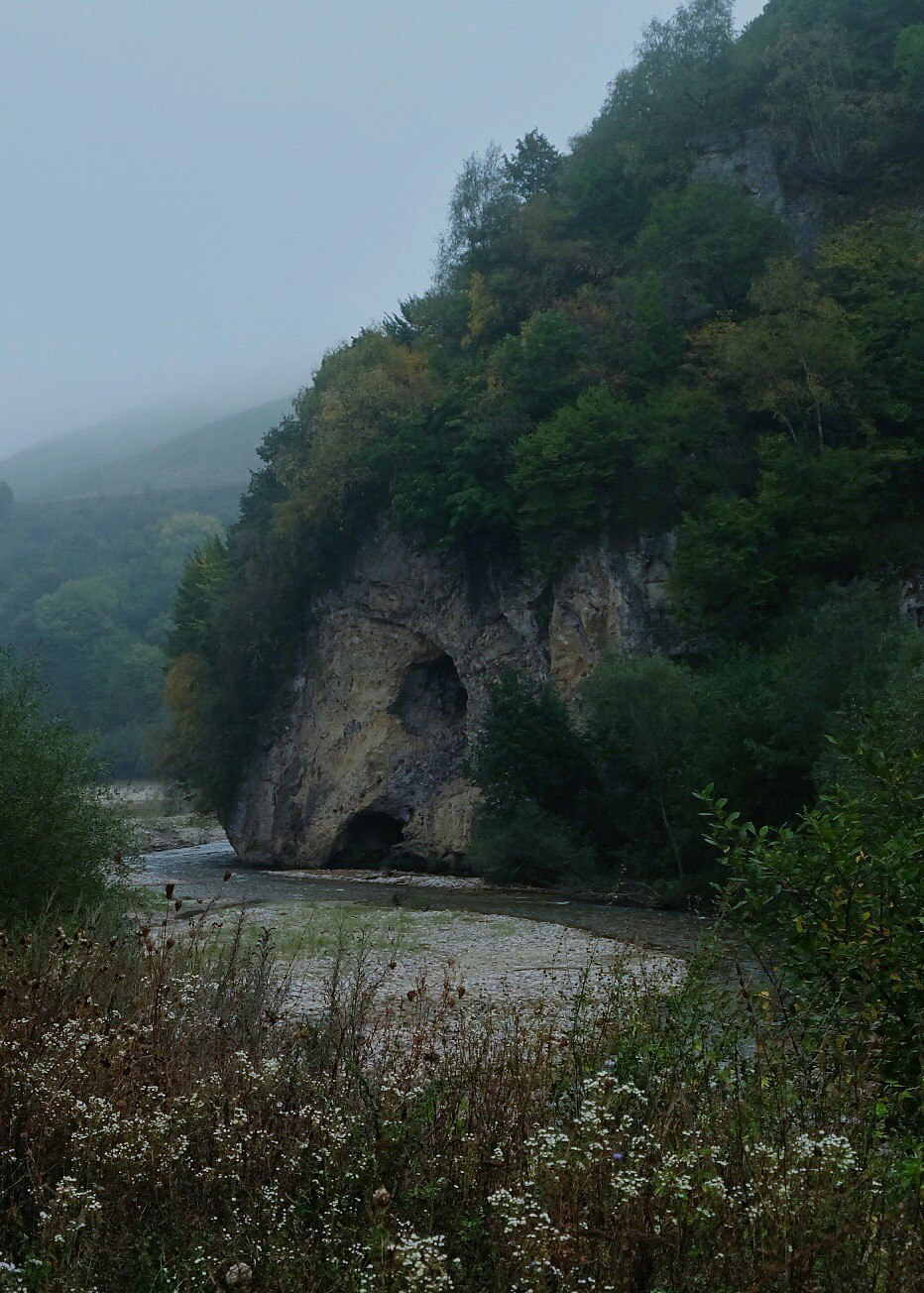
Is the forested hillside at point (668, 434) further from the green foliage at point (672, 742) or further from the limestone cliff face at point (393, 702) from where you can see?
the limestone cliff face at point (393, 702)

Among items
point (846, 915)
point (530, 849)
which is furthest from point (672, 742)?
point (846, 915)

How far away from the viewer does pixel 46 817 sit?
49.9 feet

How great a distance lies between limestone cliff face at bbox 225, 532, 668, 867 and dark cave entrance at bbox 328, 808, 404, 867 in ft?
0.19

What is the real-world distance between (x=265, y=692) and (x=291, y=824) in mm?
6608

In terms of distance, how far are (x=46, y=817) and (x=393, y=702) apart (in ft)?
112

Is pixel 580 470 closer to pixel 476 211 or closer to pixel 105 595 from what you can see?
pixel 476 211

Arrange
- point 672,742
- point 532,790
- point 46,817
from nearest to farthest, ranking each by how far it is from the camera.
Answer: point 46,817 → point 672,742 → point 532,790

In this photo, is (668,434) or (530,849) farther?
(668,434)

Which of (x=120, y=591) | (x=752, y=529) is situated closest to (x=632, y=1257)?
(x=752, y=529)

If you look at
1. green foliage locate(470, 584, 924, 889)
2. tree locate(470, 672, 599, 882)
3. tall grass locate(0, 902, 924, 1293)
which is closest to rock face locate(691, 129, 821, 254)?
green foliage locate(470, 584, 924, 889)

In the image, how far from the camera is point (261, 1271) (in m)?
4.25

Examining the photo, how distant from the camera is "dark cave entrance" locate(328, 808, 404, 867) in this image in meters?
49.8

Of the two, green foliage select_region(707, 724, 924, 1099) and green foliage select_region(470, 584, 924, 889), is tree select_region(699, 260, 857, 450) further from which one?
green foliage select_region(707, 724, 924, 1099)

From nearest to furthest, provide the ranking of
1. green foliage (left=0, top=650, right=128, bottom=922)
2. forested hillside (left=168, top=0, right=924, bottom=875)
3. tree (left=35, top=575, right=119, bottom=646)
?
green foliage (left=0, top=650, right=128, bottom=922) < forested hillside (left=168, top=0, right=924, bottom=875) < tree (left=35, top=575, right=119, bottom=646)
